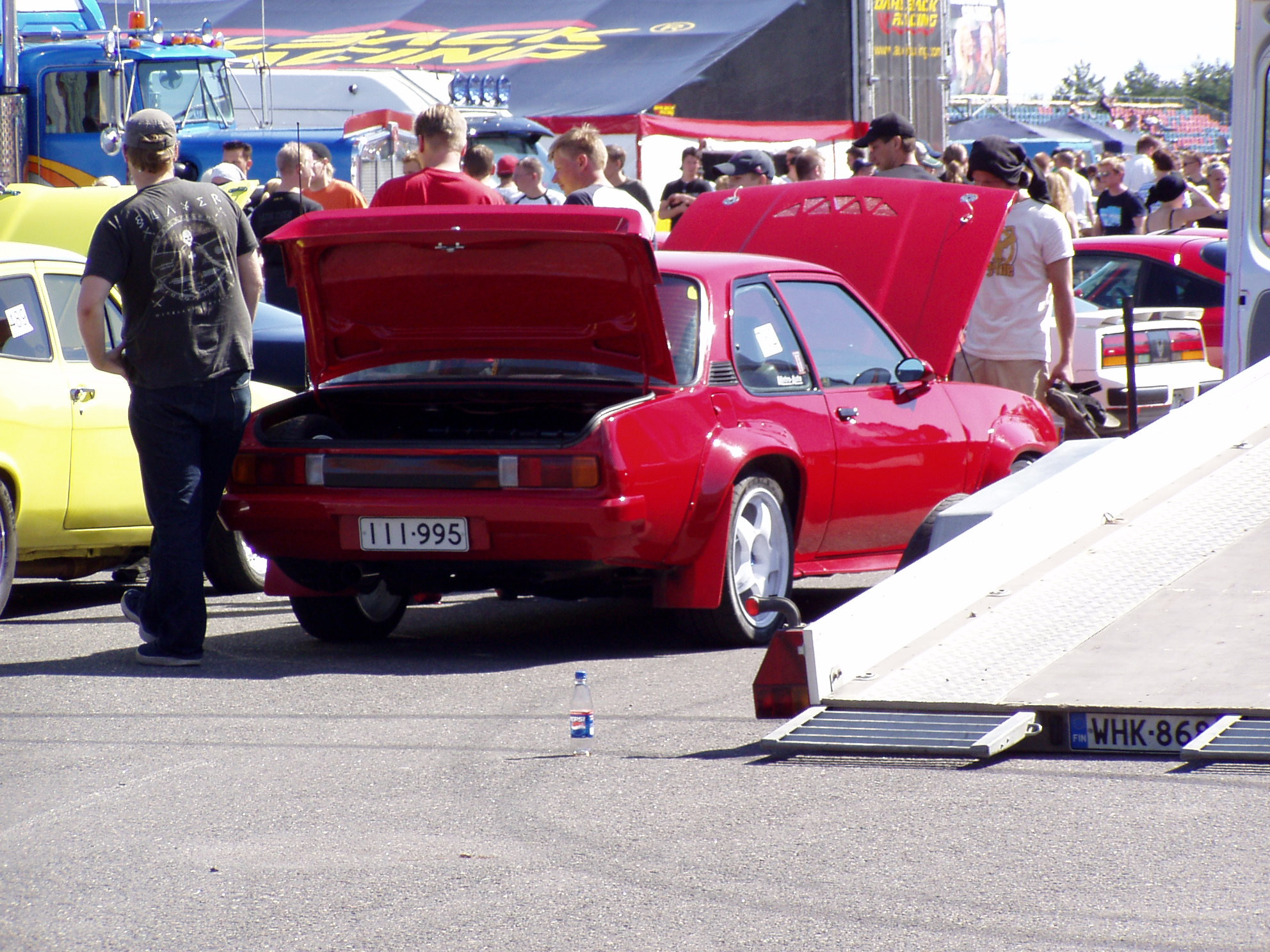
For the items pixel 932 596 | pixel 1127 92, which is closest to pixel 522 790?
pixel 932 596

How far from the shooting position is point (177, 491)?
6.80 metres

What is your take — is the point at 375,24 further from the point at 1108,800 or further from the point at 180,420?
the point at 1108,800

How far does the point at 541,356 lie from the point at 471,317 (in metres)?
0.30

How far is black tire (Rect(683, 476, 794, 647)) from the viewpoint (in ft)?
22.8

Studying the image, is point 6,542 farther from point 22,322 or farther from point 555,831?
point 555,831

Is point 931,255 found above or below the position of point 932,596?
above

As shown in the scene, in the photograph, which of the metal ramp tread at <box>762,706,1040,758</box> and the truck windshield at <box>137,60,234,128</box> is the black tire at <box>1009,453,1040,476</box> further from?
the truck windshield at <box>137,60,234,128</box>

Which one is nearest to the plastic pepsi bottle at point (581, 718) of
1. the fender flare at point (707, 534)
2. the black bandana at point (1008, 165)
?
the fender flare at point (707, 534)

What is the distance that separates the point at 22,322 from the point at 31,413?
0.46 m

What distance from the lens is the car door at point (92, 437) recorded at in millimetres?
7973

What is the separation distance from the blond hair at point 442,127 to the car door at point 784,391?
89.9 inches

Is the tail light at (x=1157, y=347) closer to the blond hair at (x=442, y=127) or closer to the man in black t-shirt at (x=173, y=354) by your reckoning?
the blond hair at (x=442, y=127)

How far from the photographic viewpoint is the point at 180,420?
268 inches

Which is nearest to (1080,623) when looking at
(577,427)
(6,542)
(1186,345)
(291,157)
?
(577,427)
